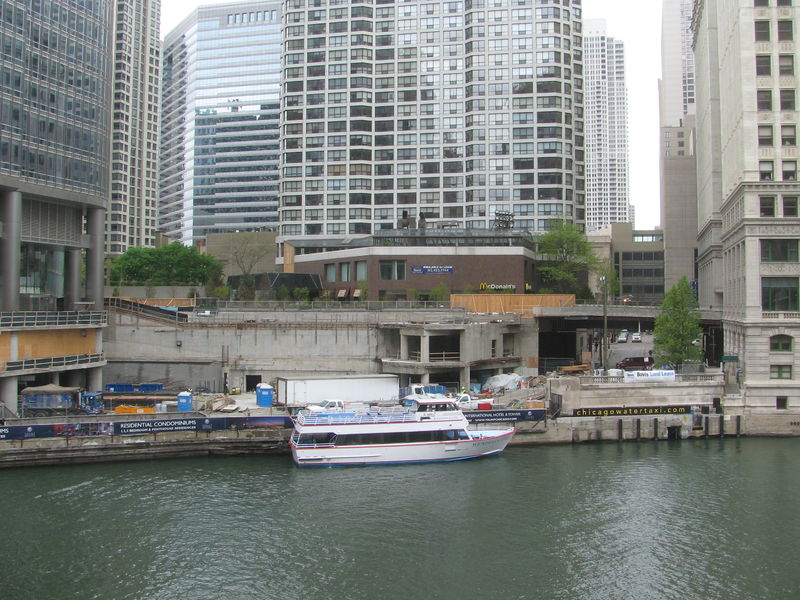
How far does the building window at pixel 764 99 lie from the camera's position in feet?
217

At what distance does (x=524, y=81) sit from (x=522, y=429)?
84.1 m

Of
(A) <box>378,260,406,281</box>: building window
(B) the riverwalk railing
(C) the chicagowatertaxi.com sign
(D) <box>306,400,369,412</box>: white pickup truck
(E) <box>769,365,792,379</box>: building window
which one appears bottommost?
(C) the chicagowatertaxi.com sign

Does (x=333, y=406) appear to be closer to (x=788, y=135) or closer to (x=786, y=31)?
(x=788, y=135)

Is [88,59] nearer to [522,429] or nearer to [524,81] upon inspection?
[522,429]

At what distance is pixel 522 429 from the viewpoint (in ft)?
195

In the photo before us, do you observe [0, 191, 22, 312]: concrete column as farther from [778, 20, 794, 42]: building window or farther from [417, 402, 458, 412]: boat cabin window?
[778, 20, 794, 42]: building window

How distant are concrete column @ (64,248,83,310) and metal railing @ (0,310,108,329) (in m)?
4.47

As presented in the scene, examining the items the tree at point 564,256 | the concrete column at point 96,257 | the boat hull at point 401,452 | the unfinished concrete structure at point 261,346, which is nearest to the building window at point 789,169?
the unfinished concrete structure at point 261,346

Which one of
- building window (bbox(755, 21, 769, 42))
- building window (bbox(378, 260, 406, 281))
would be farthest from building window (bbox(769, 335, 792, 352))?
building window (bbox(378, 260, 406, 281))

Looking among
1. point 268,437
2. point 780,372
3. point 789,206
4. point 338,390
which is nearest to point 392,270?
point 338,390

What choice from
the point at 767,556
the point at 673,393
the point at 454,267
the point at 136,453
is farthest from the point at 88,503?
the point at 454,267

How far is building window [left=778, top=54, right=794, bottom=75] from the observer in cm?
6600

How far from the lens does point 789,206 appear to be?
6456 cm

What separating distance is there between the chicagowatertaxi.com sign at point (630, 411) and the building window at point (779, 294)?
11.7 meters
